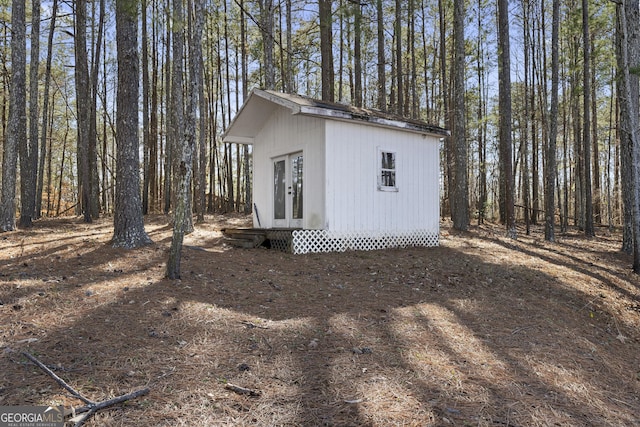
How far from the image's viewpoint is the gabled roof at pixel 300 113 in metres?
8.60

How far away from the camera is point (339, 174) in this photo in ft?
29.9

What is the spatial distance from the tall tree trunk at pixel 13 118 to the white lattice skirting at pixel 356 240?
25.5ft

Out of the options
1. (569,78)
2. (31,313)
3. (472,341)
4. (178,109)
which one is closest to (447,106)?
(569,78)

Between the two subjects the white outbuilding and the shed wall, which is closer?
the white outbuilding

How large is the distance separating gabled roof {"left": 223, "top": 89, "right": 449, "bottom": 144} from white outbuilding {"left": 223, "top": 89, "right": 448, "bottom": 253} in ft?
0.08

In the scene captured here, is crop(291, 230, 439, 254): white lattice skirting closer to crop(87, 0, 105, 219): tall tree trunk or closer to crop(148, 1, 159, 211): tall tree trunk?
crop(87, 0, 105, 219): tall tree trunk

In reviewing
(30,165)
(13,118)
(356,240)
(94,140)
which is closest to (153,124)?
(94,140)

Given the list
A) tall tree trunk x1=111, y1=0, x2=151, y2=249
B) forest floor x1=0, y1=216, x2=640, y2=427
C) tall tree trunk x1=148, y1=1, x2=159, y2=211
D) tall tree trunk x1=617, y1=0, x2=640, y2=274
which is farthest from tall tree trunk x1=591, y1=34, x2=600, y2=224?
tall tree trunk x1=148, y1=1, x2=159, y2=211

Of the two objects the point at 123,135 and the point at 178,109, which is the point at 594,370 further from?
the point at 178,109

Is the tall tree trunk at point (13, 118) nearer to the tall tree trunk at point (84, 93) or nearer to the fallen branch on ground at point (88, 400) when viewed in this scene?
the tall tree trunk at point (84, 93)

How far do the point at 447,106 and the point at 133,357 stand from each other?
18781 mm

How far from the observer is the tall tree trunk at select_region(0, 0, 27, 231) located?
10.4 metres

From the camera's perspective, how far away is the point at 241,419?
2383mm

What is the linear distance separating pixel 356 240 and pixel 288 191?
88.0 inches
